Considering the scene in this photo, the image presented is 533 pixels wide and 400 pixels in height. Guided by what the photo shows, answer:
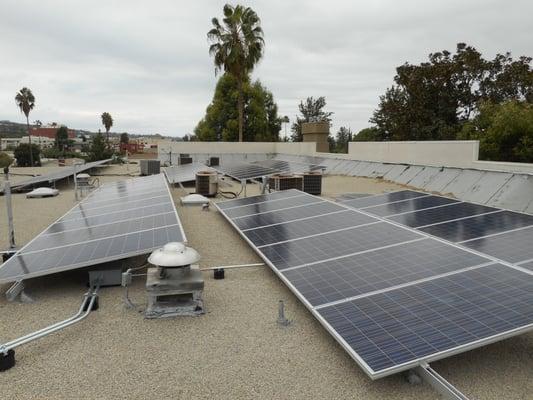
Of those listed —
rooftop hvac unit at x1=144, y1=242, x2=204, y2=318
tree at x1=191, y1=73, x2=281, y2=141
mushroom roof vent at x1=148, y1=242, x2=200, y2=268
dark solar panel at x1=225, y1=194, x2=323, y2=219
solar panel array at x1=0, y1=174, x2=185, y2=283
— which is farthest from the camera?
tree at x1=191, y1=73, x2=281, y2=141

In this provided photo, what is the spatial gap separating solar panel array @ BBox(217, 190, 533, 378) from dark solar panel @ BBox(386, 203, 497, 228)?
33 cm

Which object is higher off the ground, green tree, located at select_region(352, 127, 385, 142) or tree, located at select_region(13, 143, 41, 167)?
green tree, located at select_region(352, 127, 385, 142)

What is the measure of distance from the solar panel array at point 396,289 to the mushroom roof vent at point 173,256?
1843 millimetres

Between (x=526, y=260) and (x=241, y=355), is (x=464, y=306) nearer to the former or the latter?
(x=526, y=260)

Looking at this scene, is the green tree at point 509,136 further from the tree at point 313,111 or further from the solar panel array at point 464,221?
the tree at point 313,111

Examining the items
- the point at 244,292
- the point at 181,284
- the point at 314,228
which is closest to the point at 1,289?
the point at 181,284

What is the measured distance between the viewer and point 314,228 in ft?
34.5

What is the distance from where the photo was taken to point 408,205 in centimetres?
1200

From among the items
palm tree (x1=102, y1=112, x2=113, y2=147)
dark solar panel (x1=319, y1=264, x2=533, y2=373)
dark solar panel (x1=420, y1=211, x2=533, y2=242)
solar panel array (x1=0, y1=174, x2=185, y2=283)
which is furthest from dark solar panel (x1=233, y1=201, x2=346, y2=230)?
palm tree (x1=102, y1=112, x2=113, y2=147)

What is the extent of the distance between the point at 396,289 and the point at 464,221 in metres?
4.24

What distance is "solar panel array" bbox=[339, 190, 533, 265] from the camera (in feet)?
25.1

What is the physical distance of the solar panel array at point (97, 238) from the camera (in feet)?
26.6

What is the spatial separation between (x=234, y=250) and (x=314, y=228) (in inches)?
109

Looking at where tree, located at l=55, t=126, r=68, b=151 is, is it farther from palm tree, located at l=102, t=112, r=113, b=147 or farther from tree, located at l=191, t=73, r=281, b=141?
tree, located at l=191, t=73, r=281, b=141
